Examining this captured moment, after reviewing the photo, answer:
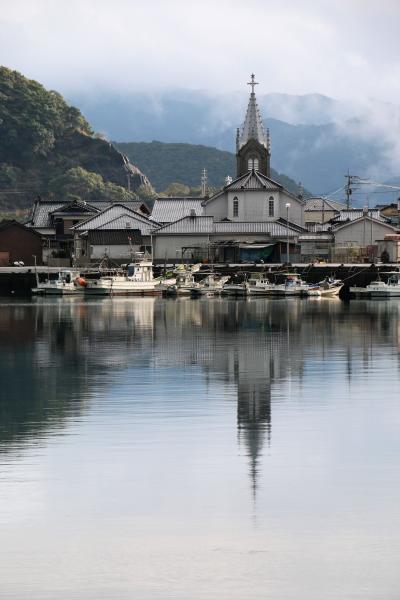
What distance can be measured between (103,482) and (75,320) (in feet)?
124

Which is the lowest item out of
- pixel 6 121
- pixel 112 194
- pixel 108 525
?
pixel 108 525

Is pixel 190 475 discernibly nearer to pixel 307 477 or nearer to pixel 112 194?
pixel 307 477

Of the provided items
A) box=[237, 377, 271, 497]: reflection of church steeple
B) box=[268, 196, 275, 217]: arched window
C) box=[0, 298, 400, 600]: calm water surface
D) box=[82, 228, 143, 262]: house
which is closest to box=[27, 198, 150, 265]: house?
box=[82, 228, 143, 262]: house

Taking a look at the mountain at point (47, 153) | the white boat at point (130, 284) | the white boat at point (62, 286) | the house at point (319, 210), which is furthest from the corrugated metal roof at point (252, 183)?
the mountain at point (47, 153)

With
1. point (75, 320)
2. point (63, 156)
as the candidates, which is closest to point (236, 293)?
point (75, 320)

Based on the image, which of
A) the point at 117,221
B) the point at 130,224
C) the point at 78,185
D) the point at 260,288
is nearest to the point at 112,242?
the point at 117,221

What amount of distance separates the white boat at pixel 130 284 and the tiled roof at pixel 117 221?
36.1 ft

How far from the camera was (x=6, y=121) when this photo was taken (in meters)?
176

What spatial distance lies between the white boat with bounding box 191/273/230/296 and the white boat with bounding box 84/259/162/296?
2917mm

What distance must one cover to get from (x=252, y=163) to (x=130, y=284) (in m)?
30.3

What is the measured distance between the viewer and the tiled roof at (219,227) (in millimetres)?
94625

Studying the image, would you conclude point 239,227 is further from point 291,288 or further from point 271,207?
point 291,288

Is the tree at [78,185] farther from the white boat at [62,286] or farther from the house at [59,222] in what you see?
the white boat at [62,286]

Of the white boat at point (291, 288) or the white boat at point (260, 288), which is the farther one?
the white boat at point (260, 288)
